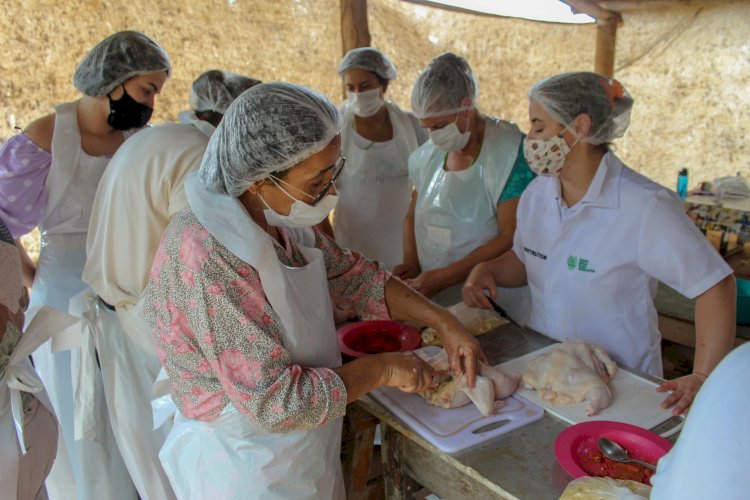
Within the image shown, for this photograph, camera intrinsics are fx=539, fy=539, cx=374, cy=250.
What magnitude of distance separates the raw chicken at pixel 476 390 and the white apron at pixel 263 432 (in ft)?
1.12

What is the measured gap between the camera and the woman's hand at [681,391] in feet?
5.42

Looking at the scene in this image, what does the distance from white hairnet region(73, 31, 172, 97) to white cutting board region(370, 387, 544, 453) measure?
204 cm

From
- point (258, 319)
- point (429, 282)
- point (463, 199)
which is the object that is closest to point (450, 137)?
point (463, 199)

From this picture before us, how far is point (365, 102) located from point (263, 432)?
8.64 ft

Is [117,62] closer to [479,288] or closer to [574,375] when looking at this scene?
[479,288]

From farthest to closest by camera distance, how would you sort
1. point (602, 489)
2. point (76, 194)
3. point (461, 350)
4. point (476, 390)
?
1. point (76, 194)
2. point (461, 350)
3. point (476, 390)
4. point (602, 489)

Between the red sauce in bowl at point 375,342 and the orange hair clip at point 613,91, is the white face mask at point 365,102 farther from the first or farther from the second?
the red sauce in bowl at point 375,342

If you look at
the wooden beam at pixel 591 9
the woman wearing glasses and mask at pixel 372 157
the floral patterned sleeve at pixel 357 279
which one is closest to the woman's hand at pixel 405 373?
the floral patterned sleeve at pixel 357 279

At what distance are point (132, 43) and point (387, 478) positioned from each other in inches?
92.3

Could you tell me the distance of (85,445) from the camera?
260cm

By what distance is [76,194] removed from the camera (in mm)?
2799

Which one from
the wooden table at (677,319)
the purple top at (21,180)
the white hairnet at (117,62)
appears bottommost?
the wooden table at (677,319)

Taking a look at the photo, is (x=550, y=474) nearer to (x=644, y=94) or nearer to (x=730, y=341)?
(x=730, y=341)

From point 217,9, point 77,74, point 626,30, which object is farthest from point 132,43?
point 626,30
